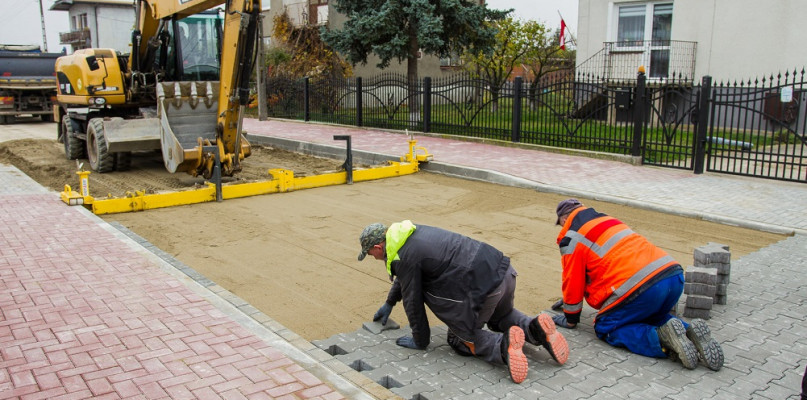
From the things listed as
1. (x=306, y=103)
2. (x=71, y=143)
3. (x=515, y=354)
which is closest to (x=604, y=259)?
(x=515, y=354)

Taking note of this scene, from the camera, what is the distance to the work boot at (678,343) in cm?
446

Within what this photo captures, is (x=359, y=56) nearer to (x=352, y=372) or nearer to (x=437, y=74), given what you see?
(x=437, y=74)

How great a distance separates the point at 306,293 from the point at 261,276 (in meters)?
0.75

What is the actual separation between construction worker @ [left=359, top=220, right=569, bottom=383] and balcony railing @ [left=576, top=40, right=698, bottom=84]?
1420 centimetres

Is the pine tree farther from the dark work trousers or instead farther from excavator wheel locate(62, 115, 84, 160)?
the dark work trousers

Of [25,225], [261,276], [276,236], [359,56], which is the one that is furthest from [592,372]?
[359,56]

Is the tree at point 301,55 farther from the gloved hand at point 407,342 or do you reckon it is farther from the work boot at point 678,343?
the work boot at point 678,343

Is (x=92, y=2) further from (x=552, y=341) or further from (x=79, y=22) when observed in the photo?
(x=552, y=341)

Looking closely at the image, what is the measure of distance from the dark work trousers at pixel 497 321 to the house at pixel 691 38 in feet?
48.9

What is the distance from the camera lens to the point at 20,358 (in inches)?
182

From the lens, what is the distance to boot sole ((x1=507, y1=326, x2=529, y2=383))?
14.1ft

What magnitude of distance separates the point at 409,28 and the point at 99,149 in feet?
39.5

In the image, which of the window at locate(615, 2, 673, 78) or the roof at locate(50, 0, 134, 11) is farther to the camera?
the roof at locate(50, 0, 134, 11)

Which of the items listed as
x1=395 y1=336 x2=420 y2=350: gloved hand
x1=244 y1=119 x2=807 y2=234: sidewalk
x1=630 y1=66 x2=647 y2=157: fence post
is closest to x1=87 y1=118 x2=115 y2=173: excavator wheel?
x1=244 y1=119 x2=807 y2=234: sidewalk
